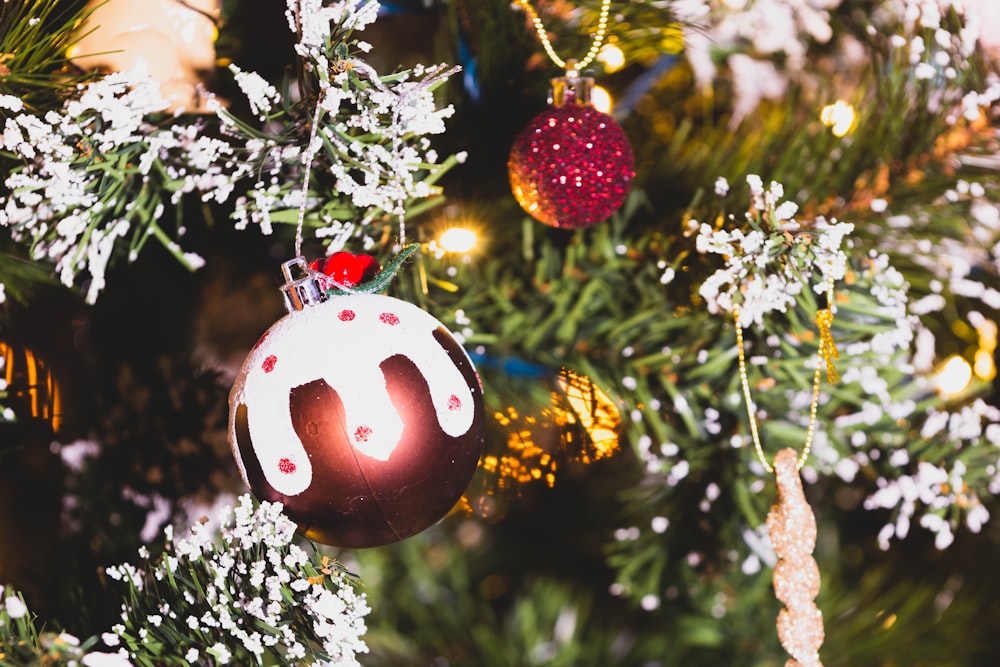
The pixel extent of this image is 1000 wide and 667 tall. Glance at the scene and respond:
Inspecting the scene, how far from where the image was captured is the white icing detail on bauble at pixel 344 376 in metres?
0.44

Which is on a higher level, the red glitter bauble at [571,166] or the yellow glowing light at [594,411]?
the red glitter bauble at [571,166]

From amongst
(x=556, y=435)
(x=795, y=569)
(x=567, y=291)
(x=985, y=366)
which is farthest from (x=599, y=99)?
(x=985, y=366)

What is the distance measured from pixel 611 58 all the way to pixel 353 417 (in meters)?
0.39

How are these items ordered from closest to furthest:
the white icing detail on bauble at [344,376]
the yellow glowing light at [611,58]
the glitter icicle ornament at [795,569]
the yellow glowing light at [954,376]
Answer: the white icing detail on bauble at [344,376]
the glitter icicle ornament at [795,569]
the yellow glowing light at [611,58]
the yellow glowing light at [954,376]

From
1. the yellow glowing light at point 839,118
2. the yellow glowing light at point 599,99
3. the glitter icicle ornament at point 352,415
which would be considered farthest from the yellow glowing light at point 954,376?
the glitter icicle ornament at point 352,415

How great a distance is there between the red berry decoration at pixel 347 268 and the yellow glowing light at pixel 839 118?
41cm

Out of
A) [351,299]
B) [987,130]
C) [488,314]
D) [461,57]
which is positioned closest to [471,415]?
[351,299]

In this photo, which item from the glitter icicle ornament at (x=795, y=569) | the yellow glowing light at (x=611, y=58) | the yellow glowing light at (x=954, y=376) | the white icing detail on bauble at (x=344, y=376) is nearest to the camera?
the white icing detail on bauble at (x=344, y=376)

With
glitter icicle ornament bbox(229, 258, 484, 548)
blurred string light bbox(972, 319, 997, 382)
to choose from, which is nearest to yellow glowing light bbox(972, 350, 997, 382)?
blurred string light bbox(972, 319, 997, 382)

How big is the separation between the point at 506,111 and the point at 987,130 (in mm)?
385

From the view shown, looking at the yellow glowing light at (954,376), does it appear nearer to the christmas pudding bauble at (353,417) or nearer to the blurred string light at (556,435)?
the blurred string light at (556,435)

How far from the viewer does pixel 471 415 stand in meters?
0.48

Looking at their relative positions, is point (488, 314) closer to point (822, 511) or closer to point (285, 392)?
point (285, 392)

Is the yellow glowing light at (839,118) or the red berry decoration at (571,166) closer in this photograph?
the red berry decoration at (571,166)
